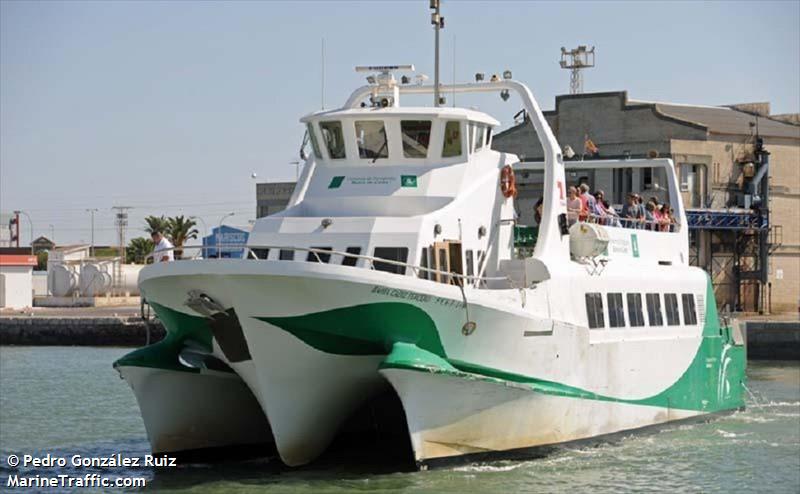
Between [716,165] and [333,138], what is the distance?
1408 inches

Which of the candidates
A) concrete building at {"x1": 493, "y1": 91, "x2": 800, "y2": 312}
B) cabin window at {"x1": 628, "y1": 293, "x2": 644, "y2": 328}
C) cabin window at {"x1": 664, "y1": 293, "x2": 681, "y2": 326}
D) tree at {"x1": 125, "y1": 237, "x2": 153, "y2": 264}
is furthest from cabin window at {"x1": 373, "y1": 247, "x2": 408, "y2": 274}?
tree at {"x1": 125, "y1": 237, "x2": 153, "y2": 264}

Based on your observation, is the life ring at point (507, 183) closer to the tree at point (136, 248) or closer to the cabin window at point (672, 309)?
the cabin window at point (672, 309)

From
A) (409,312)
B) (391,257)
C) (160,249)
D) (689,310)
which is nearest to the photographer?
(409,312)

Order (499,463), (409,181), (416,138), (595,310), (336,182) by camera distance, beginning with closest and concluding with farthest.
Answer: (499,463)
(409,181)
(416,138)
(336,182)
(595,310)

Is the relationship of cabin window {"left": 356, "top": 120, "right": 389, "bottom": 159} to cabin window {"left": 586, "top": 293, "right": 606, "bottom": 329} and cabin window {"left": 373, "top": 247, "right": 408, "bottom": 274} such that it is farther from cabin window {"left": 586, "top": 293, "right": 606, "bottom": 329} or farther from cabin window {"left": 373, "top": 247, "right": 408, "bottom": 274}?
cabin window {"left": 586, "top": 293, "right": 606, "bottom": 329}

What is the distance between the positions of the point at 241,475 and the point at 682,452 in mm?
7272

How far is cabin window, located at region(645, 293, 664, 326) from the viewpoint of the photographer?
24.1 metres

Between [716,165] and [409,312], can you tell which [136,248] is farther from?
[409,312]

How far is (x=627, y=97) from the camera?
2135 inches

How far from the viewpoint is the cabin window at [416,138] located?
20469mm

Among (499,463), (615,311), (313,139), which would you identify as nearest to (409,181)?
(313,139)

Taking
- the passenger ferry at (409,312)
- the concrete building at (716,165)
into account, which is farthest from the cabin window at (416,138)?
the concrete building at (716,165)

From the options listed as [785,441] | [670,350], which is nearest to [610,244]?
[670,350]

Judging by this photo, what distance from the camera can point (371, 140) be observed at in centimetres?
2064
